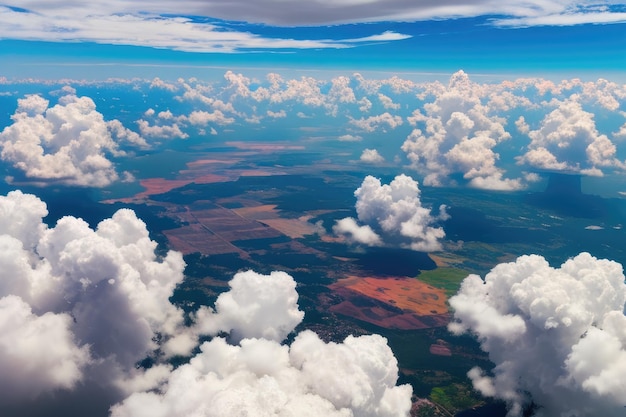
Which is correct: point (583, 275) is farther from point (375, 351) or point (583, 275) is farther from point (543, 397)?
point (375, 351)

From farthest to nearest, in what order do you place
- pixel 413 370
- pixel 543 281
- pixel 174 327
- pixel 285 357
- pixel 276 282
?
1. pixel 174 327
2. pixel 413 370
3. pixel 543 281
4. pixel 276 282
5. pixel 285 357

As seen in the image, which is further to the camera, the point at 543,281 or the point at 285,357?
the point at 543,281

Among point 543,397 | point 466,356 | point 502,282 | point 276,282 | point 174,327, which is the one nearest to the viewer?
point 276,282

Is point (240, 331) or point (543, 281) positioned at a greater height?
point (543, 281)

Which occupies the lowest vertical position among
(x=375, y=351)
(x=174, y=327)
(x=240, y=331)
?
(x=174, y=327)

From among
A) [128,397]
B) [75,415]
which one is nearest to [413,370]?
[128,397]

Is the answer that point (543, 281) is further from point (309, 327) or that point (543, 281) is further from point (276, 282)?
point (309, 327)

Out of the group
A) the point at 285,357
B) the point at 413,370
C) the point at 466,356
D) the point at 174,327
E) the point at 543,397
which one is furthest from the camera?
the point at 174,327

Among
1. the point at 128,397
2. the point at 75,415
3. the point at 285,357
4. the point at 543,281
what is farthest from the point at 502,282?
the point at 75,415

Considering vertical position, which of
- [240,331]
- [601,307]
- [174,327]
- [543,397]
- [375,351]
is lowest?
[174,327]
